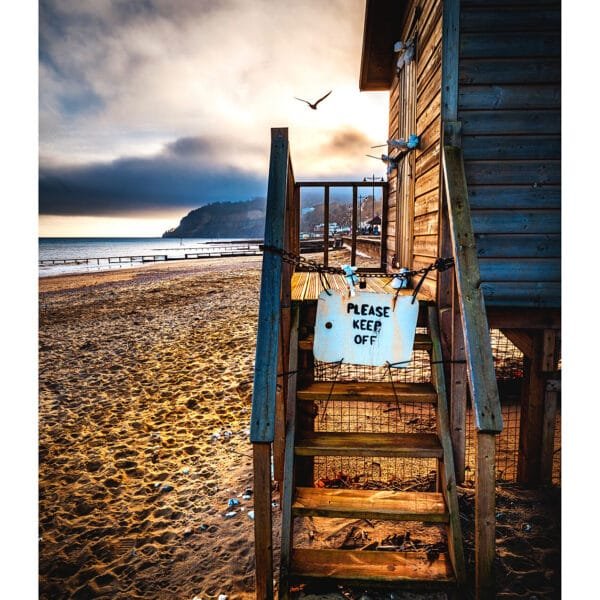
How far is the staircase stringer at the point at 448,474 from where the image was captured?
2.62 meters

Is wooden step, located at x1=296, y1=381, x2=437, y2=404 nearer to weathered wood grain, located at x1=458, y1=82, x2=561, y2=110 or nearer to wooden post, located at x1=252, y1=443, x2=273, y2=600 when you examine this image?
wooden post, located at x1=252, y1=443, x2=273, y2=600

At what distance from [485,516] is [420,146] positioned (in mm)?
3677

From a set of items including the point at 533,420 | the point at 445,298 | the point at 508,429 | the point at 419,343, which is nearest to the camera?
the point at 419,343

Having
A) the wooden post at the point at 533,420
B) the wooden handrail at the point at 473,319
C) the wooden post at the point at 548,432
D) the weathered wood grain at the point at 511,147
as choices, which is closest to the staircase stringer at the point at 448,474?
the wooden handrail at the point at 473,319

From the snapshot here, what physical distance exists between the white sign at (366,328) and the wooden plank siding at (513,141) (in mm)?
1581

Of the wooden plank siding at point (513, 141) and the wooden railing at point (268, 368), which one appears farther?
the wooden plank siding at point (513, 141)

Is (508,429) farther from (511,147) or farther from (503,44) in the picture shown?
(503,44)

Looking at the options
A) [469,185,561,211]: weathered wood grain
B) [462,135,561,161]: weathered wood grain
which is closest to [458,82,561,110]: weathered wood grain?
[462,135,561,161]: weathered wood grain

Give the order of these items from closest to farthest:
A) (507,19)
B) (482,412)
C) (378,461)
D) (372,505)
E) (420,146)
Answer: (482,412)
(372,505)
(507,19)
(420,146)
(378,461)

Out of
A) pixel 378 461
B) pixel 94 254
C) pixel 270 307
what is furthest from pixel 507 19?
pixel 94 254

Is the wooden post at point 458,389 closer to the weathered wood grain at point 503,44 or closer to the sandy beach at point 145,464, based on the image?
the sandy beach at point 145,464

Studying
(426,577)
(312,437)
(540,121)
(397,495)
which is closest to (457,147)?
(540,121)

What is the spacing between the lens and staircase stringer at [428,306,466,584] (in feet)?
8.58

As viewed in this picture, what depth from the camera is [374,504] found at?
2.85m
